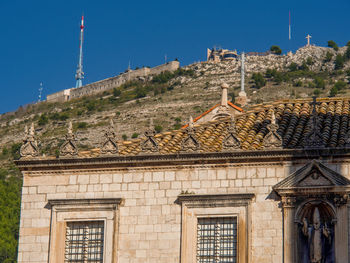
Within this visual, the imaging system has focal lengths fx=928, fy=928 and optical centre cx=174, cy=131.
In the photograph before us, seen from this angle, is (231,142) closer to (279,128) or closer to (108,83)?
(279,128)

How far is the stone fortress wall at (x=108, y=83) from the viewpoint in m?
178

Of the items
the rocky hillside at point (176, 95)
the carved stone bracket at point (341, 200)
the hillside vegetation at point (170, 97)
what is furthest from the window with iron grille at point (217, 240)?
the rocky hillside at point (176, 95)

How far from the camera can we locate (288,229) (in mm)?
27078

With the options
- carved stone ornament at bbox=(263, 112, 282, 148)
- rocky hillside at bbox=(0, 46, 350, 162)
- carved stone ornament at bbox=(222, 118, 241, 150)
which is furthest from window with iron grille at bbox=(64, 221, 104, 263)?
rocky hillside at bbox=(0, 46, 350, 162)

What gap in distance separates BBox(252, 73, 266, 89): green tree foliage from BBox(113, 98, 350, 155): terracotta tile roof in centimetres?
11206

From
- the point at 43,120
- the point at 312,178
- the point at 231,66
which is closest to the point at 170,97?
the point at 231,66

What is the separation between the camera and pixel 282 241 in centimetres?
2703

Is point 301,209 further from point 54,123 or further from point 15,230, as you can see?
point 54,123

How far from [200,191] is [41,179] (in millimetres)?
5212

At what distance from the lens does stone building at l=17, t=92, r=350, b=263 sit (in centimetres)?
2703

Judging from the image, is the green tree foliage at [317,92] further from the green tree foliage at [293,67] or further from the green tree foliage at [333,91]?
the green tree foliage at [293,67]

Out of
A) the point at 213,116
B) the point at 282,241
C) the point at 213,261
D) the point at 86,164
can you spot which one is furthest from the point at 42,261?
the point at 213,116

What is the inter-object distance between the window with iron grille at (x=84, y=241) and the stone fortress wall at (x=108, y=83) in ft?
487

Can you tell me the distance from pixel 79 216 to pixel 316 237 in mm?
7344
